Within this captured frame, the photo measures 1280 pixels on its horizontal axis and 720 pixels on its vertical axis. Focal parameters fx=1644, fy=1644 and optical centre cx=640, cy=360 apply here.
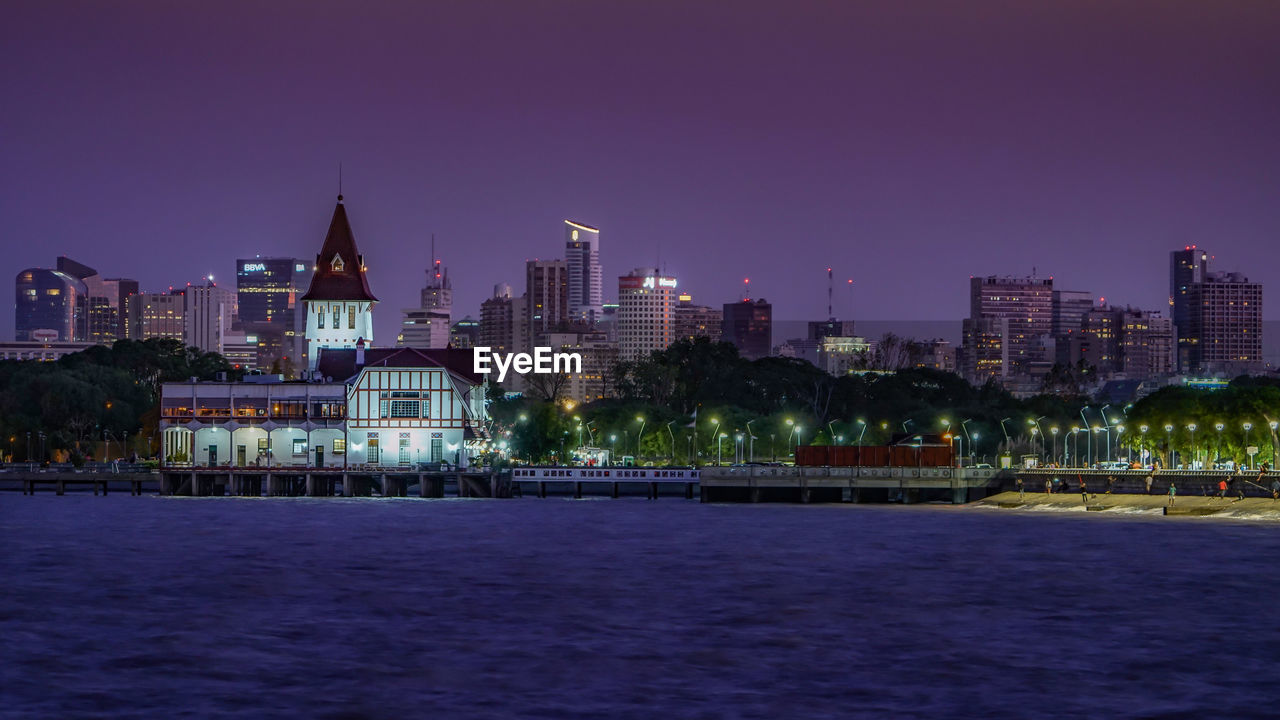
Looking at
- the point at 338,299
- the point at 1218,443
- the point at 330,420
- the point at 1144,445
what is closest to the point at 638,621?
the point at 1218,443

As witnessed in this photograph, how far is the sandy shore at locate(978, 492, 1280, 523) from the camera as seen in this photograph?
4471 inches

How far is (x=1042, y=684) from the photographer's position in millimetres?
50250

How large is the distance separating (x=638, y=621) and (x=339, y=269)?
121 metres

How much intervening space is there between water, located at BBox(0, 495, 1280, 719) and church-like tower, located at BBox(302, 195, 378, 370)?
70.0 metres

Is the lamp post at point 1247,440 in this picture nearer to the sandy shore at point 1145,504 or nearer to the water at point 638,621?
the sandy shore at point 1145,504

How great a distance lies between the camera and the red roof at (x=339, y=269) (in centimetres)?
17638

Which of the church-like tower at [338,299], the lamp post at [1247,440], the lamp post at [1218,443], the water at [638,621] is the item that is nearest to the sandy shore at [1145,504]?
the water at [638,621]

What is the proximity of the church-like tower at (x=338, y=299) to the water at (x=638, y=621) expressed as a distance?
69965mm

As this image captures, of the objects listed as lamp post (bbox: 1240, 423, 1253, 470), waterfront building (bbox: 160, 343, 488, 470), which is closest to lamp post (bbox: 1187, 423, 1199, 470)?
lamp post (bbox: 1240, 423, 1253, 470)

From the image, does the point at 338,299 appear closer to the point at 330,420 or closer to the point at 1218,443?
the point at 330,420

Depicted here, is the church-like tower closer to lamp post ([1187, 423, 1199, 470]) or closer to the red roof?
the red roof

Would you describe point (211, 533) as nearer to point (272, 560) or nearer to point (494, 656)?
point (272, 560)

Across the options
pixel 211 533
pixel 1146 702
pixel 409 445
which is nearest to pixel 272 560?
pixel 211 533

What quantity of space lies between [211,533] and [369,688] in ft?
178
